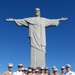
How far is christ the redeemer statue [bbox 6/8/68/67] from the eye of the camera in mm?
17711

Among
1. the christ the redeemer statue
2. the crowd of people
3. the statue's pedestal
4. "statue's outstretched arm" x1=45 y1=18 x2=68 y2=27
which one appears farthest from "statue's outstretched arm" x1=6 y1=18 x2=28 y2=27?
the crowd of people

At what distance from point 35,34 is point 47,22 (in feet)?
4.16

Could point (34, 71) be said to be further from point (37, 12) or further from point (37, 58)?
point (37, 12)

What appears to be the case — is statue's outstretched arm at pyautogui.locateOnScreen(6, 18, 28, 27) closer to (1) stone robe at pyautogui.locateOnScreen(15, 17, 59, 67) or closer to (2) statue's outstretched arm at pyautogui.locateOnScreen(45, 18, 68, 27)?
(1) stone robe at pyautogui.locateOnScreen(15, 17, 59, 67)

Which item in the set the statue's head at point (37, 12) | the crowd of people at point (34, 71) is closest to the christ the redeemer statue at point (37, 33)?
the statue's head at point (37, 12)

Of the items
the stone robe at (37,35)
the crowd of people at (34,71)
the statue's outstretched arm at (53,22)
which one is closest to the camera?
the crowd of people at (34,71)

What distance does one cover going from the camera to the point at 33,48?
17.9 metres

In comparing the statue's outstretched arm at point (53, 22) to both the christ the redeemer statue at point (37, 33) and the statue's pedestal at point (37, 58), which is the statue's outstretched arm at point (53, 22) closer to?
the christ the redeemer statue at point (37, 33)

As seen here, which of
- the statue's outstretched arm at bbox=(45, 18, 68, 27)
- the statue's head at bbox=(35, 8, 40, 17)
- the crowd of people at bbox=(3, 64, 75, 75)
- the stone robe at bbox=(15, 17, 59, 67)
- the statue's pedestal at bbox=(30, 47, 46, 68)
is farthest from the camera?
the statue's outstretched arm at bbox=(45, 18, 68, 27)

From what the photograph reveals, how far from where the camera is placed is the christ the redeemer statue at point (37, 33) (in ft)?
58.1

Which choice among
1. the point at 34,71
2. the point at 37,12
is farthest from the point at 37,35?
the point at 34,71

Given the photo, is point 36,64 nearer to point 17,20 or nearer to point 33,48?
point 33,48

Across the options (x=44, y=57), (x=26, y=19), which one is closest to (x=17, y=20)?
(x=26, y=19)

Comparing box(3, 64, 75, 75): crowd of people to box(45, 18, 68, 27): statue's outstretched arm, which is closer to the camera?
box(3, 64, 75, 75): crowd of people
